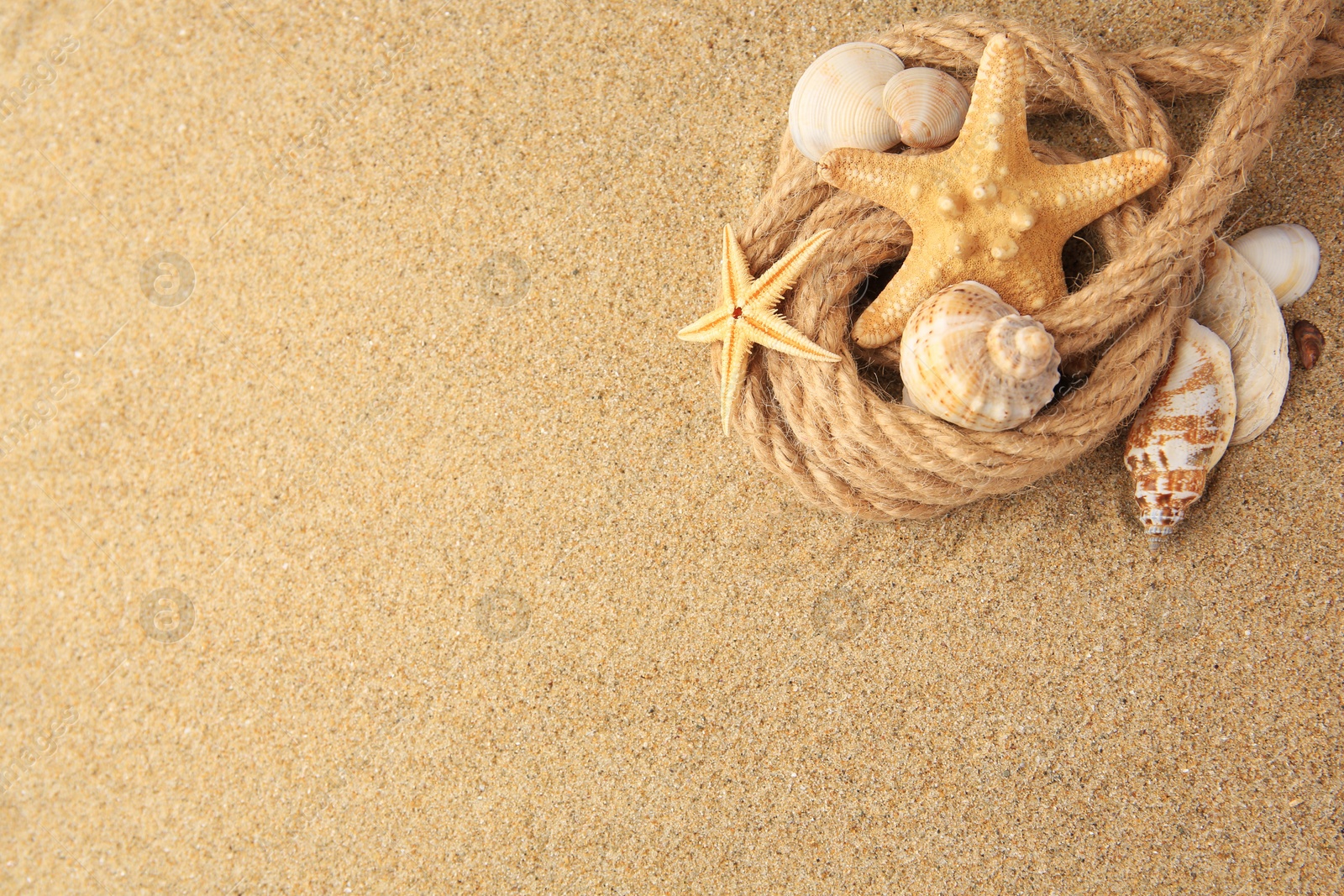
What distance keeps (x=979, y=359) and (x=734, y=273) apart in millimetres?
435

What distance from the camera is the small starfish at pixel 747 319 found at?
1261 mm

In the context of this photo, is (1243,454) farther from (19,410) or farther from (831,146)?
(19,410)

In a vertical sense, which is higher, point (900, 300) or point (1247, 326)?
point (900, 300)

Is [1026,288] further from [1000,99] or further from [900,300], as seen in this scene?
[1000,99]

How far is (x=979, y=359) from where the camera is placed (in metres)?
1.11

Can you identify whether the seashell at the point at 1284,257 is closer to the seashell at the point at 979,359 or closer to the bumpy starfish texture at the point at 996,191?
the bumpy starfish texture at the point at 996,191

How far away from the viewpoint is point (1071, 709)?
1.42 meters

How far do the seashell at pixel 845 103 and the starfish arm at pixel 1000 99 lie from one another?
157 mm

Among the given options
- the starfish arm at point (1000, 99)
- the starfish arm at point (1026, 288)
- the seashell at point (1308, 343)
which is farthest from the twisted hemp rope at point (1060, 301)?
the seashell at point (1308, 343)

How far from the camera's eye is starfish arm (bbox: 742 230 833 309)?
1272 millimetres

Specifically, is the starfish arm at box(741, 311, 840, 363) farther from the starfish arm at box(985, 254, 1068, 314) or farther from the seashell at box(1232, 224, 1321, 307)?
the seashell at box(1232, 224, 1321, 307)

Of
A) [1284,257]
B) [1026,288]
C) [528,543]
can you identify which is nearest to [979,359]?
[1026,288]

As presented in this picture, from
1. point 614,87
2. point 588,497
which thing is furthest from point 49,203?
point 588,497

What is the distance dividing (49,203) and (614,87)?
1427 millimetres
